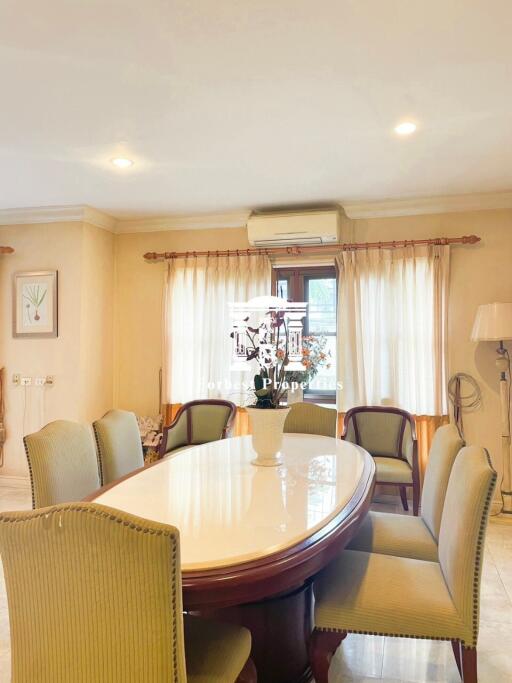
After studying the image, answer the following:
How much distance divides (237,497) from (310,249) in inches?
117

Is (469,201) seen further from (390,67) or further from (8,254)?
(8,254)

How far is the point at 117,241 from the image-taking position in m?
4.98

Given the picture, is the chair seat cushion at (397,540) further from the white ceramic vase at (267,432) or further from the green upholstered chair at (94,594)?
the green upholstered chair at (94,594)

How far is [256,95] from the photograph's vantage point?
2439mm

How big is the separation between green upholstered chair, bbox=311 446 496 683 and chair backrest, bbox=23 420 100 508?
46.1 inches

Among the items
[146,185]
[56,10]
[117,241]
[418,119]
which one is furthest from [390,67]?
[117,241]

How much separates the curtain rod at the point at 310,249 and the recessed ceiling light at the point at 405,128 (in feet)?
4.73

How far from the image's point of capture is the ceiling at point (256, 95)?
1875 mm

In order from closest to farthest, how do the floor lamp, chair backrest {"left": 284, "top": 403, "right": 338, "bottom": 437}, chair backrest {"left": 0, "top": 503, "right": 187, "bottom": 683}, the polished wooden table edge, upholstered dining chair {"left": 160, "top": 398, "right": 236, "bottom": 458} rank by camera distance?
chair backrest {"left": 0, "top": 503, "right": 187, "bottom": 683}
the polished wooden table edge
chair backrest {"left": 284, "top": 403, "right": 338, "bottom": 437}
the floor lamp
upholstered dining chair {"left": 160, "top": 398, "right": 236, "bottom": 458}

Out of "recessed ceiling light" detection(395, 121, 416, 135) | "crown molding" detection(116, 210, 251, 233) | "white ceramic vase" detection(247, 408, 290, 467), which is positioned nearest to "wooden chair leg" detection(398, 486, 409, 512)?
"white ceramic vase" detection(247, 408, 290, 467)

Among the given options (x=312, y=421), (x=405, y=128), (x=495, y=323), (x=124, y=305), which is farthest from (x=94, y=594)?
(x=124, y=305)

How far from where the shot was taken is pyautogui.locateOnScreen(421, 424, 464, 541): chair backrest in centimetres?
216

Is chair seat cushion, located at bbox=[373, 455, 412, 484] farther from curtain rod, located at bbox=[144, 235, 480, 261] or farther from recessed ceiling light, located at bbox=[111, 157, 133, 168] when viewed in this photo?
recessed ceiling light, located at bbox=[111, 157, 133, 168]

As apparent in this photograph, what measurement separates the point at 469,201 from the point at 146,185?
104 inches
